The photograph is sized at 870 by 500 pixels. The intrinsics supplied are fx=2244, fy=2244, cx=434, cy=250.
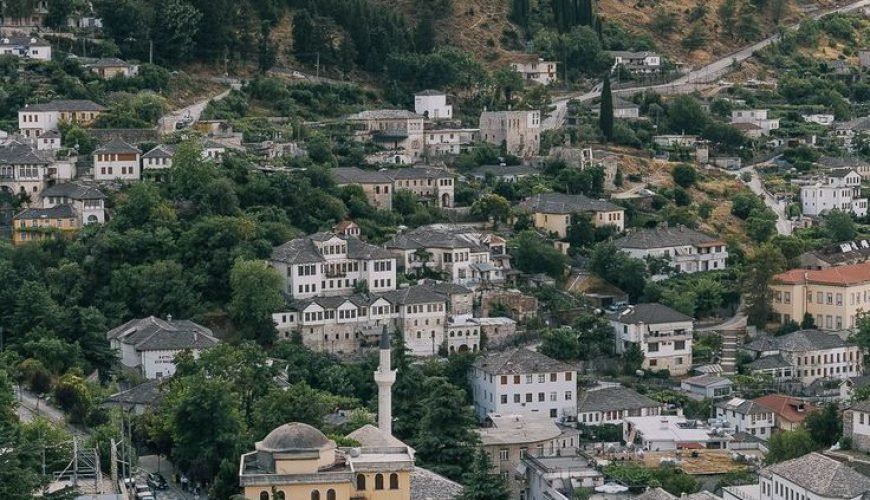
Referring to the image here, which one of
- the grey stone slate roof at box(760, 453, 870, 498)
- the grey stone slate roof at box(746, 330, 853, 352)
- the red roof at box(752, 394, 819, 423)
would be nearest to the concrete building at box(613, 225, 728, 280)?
the grey stone slate roof at box(746, 330, 853, 352)

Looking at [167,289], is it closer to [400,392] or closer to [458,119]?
[400,392]

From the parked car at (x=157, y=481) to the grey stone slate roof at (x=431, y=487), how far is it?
6626mm

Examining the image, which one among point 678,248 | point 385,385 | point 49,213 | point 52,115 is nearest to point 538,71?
point 678,248

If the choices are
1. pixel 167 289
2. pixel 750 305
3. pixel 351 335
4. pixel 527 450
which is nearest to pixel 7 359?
pixel 167 289

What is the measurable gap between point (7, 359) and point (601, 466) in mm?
17153

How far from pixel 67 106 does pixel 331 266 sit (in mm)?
14784

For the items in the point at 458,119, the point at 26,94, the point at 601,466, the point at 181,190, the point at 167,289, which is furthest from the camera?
the point at 458,119

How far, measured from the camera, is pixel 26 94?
80.4 meters

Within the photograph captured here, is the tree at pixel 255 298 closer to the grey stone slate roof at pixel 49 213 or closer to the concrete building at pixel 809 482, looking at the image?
the grey stone slate roof at pixel 49 213

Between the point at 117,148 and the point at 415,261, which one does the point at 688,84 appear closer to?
the point at 415,261

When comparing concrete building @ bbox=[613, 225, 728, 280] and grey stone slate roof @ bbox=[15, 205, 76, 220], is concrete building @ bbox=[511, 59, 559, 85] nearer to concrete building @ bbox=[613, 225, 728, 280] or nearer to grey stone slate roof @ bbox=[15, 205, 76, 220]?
concrete building @ bbox=[613, 225, 728, 280]

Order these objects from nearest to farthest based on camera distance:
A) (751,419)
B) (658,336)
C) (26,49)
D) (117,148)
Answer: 1. (751,419)
2. (658,336)
3. (117,148)
4. (26,49)

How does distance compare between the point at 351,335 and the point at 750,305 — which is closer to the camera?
the point at 351,335

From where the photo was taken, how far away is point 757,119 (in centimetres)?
9594
